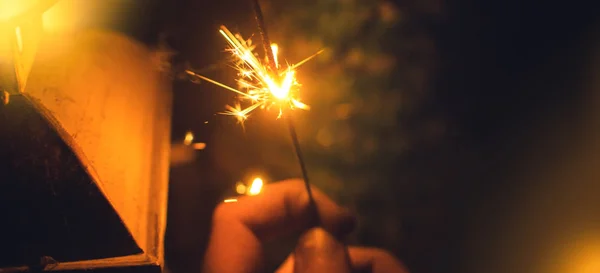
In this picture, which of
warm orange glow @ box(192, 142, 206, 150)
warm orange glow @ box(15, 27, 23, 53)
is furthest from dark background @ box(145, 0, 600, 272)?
warm orange glow @ box(15, 27, 23, 53)

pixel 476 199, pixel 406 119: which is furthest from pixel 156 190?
pixel 476 199

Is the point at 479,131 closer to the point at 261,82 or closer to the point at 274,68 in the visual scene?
the point at 261,82

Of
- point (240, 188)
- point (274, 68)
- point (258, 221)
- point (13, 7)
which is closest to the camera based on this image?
point (13, 7)

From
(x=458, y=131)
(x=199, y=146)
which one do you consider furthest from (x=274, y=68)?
(x=458, y=131)

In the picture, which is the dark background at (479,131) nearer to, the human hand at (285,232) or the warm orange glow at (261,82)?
the warm orange glow at (261,82)

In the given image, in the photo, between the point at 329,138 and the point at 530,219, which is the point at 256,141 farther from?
the point at 530,219

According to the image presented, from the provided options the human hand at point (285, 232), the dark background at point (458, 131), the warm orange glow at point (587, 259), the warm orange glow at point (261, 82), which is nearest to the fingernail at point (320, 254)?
the human hand at point (285, 232)
